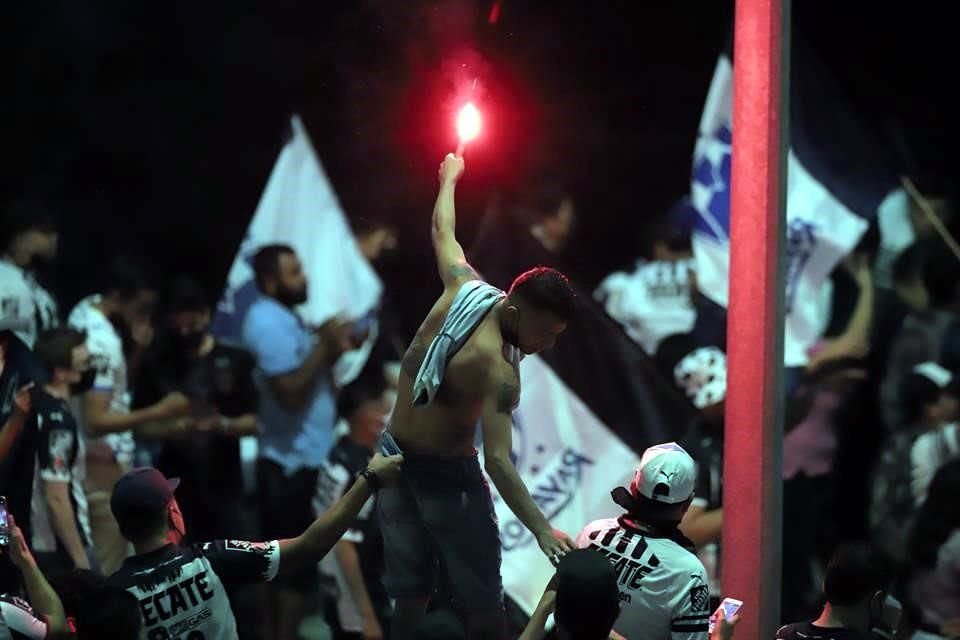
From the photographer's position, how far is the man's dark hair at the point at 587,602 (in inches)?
158

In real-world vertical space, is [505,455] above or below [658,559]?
above

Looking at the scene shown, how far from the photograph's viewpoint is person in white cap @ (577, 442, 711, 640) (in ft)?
16.2

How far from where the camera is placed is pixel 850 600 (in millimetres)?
4988

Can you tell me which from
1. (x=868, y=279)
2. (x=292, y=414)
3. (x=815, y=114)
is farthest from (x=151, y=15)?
(x=868, y=279)

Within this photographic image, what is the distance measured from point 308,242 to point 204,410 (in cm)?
126

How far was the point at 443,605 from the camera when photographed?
7035 mm

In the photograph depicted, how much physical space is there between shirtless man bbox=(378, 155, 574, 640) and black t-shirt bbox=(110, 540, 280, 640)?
1392 millimetres

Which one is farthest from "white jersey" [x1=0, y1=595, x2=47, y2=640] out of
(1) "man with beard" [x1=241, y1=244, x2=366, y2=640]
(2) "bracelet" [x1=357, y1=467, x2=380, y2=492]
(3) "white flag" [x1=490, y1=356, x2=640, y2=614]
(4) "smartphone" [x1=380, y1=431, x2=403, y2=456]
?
(3) "white flag" [x1=490, y1=356, x2=640, y2=614]

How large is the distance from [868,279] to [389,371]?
3316 mm

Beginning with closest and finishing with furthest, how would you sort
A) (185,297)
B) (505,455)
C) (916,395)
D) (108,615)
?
1. (108,615)
2. (505,455)
3. (185,297)
4. (916,395)

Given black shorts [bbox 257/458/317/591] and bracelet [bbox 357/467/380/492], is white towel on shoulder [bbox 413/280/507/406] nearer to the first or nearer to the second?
bracelet [bbox 357/467/380/492]

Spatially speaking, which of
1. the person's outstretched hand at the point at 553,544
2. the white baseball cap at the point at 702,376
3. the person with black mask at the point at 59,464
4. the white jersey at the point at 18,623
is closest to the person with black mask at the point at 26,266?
the person with black mask at the point at 59,464

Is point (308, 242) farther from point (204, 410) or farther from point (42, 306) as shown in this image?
point (42, 306)

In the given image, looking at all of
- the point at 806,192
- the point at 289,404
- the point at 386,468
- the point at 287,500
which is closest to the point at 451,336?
the point at 386,468
